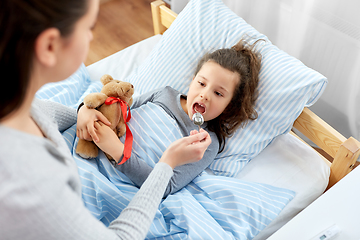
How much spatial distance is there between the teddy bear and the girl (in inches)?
2.2

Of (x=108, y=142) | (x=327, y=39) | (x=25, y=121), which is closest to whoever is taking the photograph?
(x=25, y=121)

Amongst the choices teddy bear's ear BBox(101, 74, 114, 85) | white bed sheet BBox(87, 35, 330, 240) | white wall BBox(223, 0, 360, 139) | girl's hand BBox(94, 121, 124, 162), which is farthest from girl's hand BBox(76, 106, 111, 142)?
white wall BBox(223, 0, 360, 139)

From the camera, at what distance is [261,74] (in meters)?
1.19

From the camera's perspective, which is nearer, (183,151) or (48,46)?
(48,46)

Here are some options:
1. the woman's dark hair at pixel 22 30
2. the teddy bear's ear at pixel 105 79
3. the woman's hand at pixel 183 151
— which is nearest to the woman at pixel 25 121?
the woman's dark hair at pixel 22 30

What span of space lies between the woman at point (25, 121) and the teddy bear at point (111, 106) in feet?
1.36

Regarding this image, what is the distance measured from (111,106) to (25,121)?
43 cm

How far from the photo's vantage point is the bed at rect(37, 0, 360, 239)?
3.08ft

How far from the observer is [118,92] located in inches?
40.3

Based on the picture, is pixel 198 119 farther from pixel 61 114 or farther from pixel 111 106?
pixel 61 114

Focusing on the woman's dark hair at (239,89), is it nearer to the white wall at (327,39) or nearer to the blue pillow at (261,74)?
the blue pillow at (261,74)

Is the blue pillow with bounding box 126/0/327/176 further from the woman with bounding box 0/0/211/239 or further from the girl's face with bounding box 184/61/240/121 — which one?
the woman with bounding box 0/0/211/239

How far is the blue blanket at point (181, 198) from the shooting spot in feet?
2.99

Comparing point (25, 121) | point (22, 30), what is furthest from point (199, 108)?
point (22, 30)
